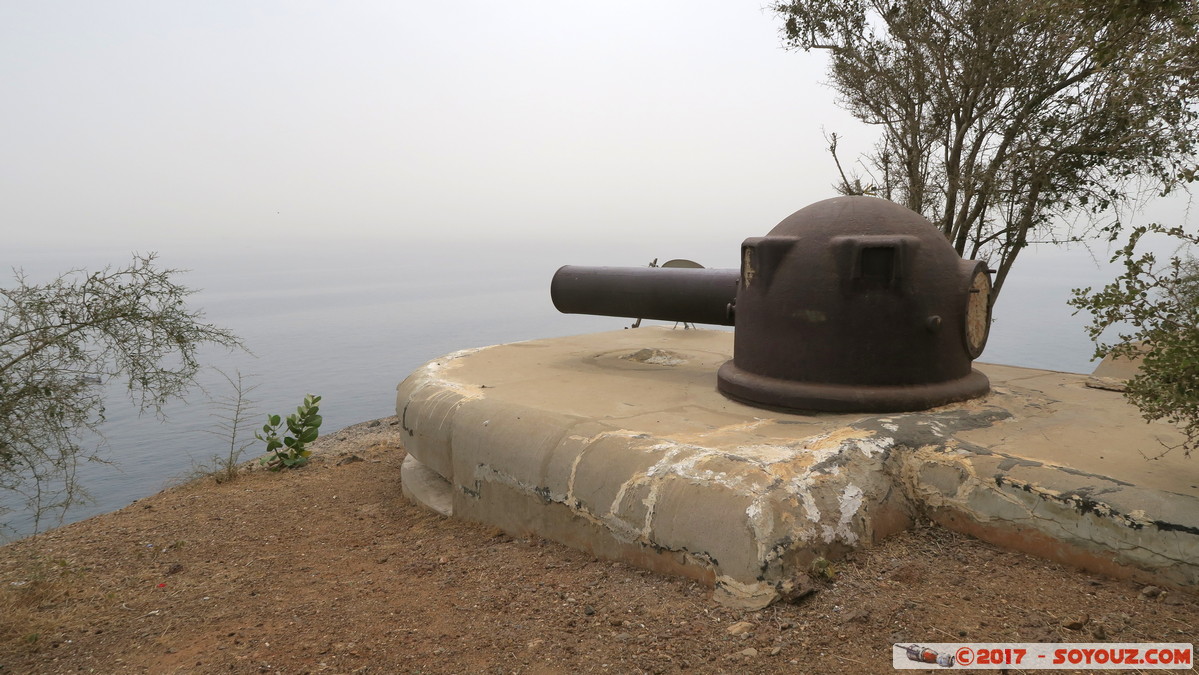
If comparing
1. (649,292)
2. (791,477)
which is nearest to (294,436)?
(649,292)

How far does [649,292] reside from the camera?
→ 554cm

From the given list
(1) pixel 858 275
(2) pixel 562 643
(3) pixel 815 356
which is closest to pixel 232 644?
(2) pixel 562 643

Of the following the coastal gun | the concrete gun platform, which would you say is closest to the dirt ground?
the concrete gun platform

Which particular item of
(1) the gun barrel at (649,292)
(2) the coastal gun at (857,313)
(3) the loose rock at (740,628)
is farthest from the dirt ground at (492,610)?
(1) the gun barrel at (649,292)

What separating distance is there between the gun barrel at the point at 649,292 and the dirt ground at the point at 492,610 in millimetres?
2017

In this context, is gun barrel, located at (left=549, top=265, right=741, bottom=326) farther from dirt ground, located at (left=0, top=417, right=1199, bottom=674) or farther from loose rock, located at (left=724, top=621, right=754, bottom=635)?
loose rock, located at (left=724, top=621, right=754, bottom=635)

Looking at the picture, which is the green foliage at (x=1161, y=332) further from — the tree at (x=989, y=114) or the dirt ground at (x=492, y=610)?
the tree at (x=989, y=114)

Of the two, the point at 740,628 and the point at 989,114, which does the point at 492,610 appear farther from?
the point at 989,114

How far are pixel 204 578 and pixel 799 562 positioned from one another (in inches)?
122

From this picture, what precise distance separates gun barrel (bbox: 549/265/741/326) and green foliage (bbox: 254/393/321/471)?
2782 mm

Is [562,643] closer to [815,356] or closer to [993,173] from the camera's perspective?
[815,356]

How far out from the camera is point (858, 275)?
4047mm

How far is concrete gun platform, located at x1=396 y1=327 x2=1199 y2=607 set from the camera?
292cm

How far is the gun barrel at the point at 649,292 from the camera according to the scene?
5.21m
